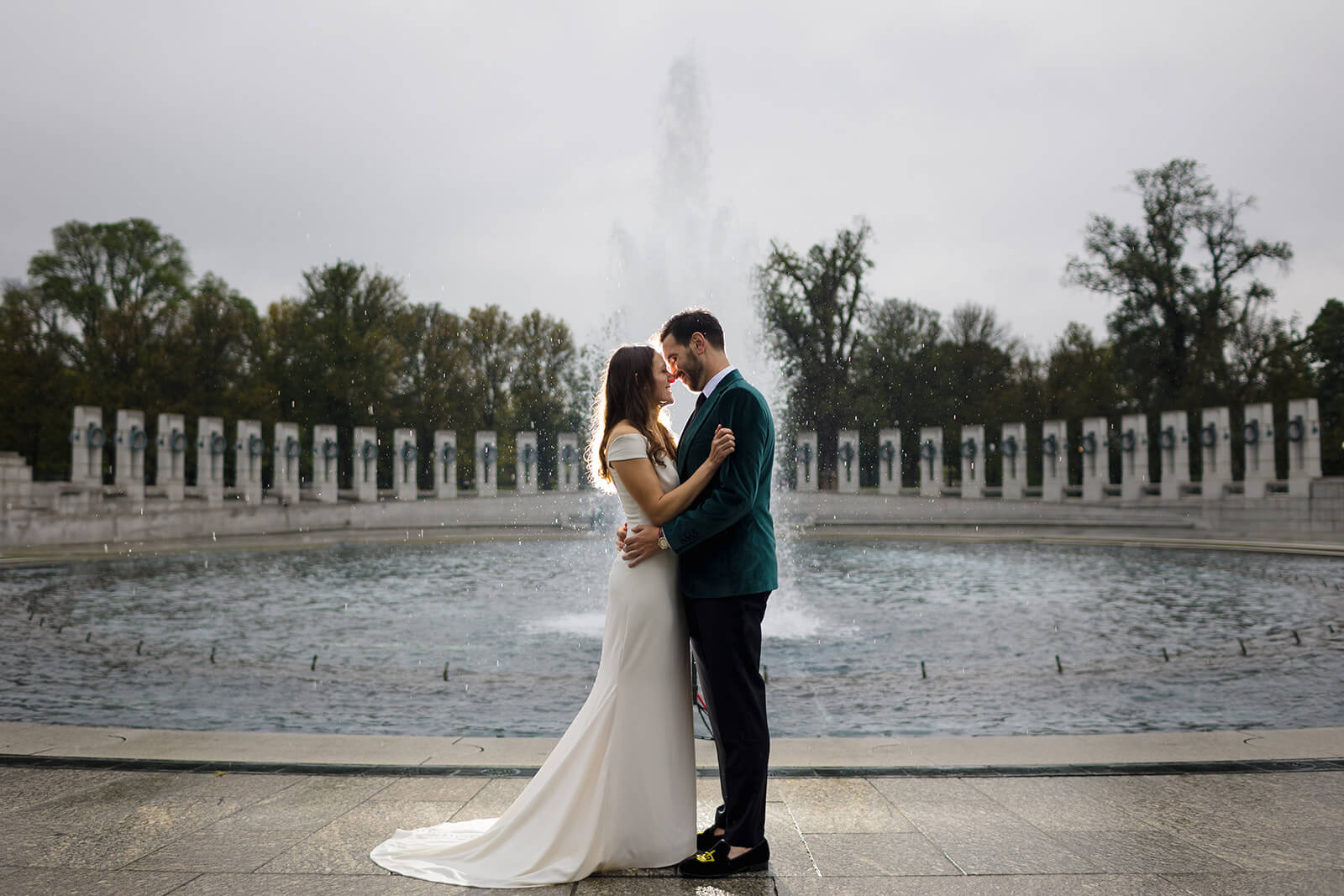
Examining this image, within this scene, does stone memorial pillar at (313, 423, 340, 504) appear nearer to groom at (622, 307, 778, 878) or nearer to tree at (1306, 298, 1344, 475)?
groom at (622, 307, 778, 878)

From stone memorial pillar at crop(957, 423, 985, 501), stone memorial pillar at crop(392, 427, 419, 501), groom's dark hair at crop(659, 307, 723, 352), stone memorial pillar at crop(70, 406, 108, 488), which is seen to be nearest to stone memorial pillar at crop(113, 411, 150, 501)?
stone memorial pillar at crop(70, 406, 108, 488)

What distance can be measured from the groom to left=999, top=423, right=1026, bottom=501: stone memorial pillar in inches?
1364

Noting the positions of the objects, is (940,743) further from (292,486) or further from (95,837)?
(292,486)

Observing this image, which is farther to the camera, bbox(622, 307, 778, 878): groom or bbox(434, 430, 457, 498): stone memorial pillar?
bbox(434, 430, 457, 498): stone memorial pillar

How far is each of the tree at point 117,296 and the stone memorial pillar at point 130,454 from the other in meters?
14.6

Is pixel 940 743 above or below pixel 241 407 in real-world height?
below

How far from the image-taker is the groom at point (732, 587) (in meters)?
3.83

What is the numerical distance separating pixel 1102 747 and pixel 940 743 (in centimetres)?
95

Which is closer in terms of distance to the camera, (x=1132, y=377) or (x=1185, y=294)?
(x=1185, y=294)

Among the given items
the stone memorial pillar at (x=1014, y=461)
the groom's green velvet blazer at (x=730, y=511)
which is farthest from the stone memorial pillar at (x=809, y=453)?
the groom's green velvet blazer at (x=730, y=511)

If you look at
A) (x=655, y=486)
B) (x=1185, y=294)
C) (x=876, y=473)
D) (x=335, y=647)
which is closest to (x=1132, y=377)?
(x=1185, y=294)

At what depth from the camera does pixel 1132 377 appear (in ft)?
165

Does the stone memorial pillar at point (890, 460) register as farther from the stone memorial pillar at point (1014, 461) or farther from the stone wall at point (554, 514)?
the stone memorial pillar at point (1014, 461)

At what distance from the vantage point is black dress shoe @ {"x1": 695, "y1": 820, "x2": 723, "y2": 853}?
12.9ft
